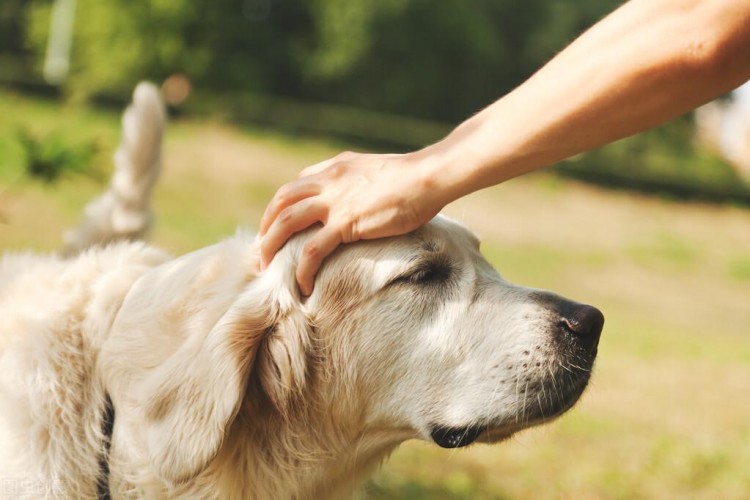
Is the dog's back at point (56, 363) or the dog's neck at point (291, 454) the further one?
the dog's neck at point (291, 454)

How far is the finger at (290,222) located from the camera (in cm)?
246

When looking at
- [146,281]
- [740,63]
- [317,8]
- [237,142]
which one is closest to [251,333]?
[146,281]

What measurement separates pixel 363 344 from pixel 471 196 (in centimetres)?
1741

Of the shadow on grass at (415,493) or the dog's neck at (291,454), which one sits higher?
the dog's neck at (291,454)

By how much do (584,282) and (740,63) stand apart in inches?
531

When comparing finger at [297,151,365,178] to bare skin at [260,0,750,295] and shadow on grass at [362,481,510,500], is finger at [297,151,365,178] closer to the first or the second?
bare skin at [260,0,750,295]

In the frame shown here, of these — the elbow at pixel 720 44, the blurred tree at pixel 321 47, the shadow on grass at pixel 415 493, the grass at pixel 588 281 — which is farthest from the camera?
the blurred tree at pixel 321 47

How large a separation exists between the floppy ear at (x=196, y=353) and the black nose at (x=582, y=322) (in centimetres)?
84

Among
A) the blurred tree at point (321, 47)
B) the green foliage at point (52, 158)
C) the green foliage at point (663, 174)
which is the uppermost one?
the blurred tree at point (321, 47)

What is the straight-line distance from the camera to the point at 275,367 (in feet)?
8.50

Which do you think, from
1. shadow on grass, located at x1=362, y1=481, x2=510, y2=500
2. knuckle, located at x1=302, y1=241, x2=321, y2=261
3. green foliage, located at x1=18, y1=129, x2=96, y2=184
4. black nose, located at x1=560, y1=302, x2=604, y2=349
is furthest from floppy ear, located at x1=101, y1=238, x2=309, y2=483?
shadow on grass, located at x1=362, y1=481, x2=510, y2=500

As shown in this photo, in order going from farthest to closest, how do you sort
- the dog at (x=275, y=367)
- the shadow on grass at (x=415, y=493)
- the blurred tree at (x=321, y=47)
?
the blurred tree at (x=321, y=47) → the shadow on grass at (x=415, y=493) → the dog at (x=275, y=367)

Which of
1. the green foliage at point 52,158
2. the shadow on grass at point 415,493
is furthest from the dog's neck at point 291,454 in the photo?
Answer: the green foliage at point 52,158

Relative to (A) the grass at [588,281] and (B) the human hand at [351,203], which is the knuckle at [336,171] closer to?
(B) the human hand at [351,203]
